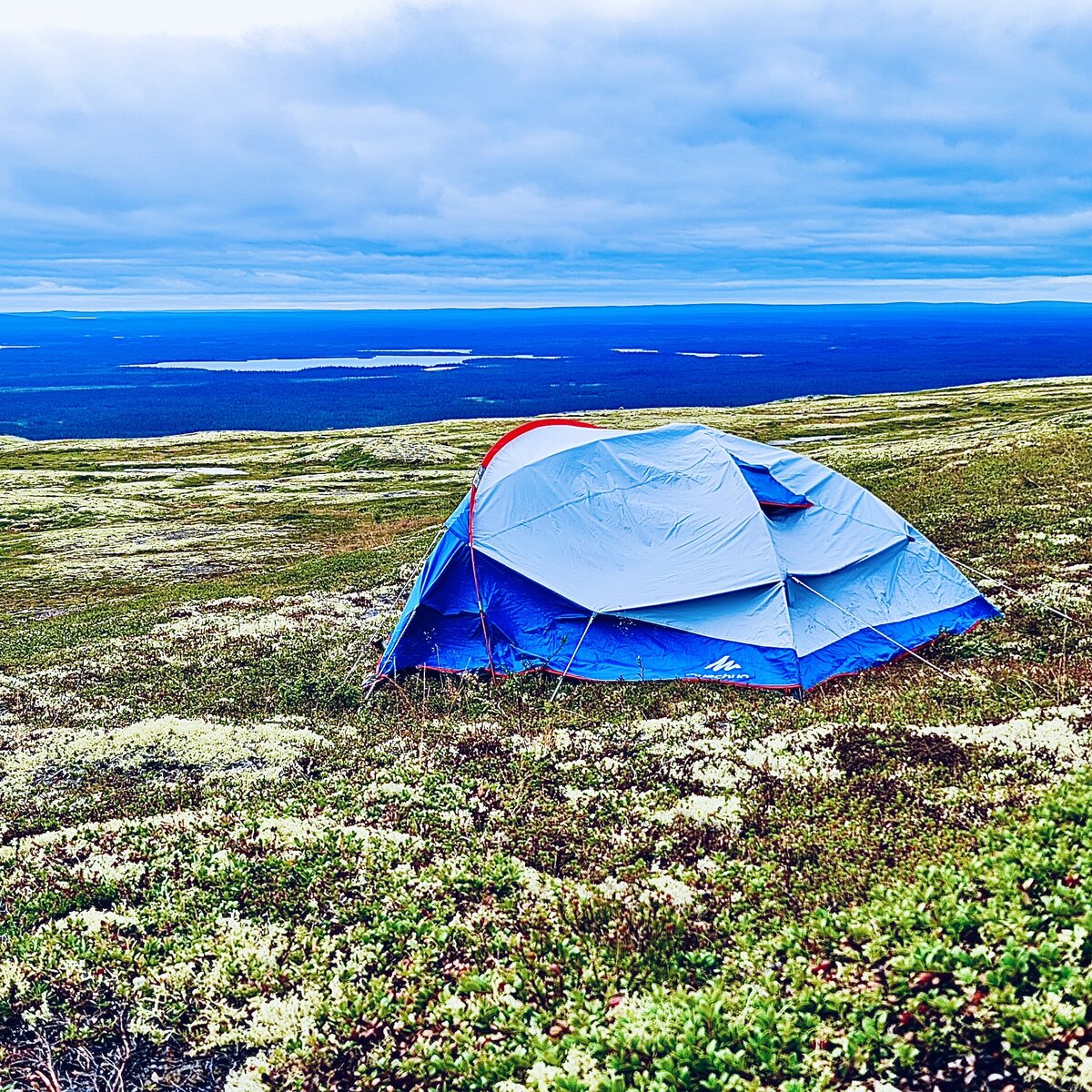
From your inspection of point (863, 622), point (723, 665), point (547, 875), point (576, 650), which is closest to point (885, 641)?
point (863, 622)

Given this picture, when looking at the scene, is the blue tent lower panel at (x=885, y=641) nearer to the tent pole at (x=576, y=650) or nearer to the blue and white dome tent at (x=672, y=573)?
the blue and white dome tent at (x=672, y=573)

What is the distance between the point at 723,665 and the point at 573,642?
3389mm

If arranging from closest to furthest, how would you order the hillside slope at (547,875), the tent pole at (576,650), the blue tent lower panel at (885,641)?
the hillside slope at (547,875) → the blue tent lower panel at (885,641) → the tent pole at (576,650)

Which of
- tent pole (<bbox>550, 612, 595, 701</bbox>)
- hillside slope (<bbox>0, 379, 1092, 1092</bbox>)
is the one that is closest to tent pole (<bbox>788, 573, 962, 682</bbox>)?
hillside slope (<bbox>0, 379, 1092, 1092</bbox>)

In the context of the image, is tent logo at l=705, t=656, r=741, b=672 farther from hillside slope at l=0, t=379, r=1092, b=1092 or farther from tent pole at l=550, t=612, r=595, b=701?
tent pole at l=550, t=612, r=595, b=701

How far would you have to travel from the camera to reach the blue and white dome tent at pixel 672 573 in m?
19.8

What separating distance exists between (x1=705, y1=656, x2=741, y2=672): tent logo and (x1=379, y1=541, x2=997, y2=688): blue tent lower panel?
20mm

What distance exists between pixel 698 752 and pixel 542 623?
637cm

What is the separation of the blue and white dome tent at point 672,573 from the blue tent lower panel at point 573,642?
0.12ft

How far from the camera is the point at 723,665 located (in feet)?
63.6

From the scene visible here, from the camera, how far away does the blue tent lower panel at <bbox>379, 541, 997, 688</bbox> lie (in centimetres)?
1931

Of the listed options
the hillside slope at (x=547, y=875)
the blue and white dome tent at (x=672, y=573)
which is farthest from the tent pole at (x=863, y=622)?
the hillside slope at (x=547, y=875)

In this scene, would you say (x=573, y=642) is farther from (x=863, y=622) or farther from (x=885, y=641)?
(x=885, y=641)

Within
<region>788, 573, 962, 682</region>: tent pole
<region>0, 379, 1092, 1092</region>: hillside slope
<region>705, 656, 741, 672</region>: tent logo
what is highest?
<region>788, 573, 962, 682</region>: tent pole
